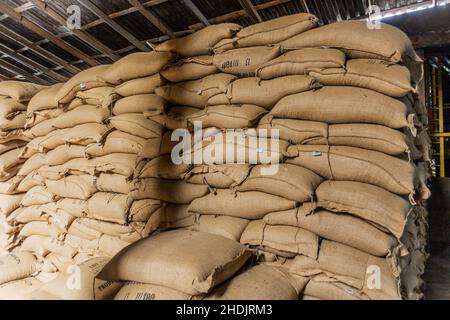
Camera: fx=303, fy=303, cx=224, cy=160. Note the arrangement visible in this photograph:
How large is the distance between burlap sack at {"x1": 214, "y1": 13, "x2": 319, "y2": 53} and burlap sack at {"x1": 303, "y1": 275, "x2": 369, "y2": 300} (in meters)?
1.52

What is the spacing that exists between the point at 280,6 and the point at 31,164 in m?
3.10

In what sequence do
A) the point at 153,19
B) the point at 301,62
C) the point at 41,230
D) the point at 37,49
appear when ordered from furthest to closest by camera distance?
1. the point at 37,49
2. the point at 153,19
3. the point at 41,230
4. the point at 301,62

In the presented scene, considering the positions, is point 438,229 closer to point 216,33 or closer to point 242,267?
point 242,267

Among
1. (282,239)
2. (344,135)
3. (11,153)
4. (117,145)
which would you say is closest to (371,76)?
(344,135)

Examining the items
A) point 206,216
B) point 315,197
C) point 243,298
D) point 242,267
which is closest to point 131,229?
point 206,216

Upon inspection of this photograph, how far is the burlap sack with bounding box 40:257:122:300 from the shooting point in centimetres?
161

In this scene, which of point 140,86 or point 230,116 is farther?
point 140,86

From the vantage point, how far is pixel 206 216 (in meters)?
2.04

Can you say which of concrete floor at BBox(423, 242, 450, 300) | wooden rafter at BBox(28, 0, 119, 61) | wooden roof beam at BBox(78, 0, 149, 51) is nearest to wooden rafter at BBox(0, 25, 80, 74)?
wooden rafter at BBox(28, 0, 119, 61)

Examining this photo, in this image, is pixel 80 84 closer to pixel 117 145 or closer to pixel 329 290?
pixel 117 145

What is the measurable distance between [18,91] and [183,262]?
2864 millimetres

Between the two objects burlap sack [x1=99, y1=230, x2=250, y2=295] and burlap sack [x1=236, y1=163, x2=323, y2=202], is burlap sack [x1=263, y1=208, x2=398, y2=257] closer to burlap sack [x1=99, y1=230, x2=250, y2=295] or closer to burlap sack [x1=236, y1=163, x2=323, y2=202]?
burlap sack [x1=236, y1=163, x2=323, y2=202]

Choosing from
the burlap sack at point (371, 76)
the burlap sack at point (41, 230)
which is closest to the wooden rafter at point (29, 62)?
the burlap sack at point (41, 230)

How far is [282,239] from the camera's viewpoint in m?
1.70
